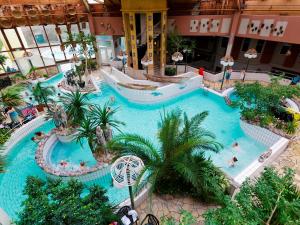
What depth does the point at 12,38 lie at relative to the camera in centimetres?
1848

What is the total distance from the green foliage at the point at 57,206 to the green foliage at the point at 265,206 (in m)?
2.97

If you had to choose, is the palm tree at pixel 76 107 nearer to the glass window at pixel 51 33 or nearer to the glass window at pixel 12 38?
the glass window at pixel 12 38

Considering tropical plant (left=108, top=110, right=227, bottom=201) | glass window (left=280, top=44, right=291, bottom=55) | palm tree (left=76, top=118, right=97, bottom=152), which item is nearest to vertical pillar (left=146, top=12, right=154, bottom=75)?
palm tree (left=76, top=118, right=97, bottom=152)

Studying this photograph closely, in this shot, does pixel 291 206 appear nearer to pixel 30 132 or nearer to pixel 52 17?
pixel 30 132

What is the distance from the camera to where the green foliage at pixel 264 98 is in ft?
33.1

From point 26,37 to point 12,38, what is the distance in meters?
1.26

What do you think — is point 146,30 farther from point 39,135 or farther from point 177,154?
point 177,154

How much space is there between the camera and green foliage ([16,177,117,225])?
4117mm

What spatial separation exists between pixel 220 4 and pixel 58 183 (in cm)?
1783

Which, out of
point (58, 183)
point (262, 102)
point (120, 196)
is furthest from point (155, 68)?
point (58, 183)

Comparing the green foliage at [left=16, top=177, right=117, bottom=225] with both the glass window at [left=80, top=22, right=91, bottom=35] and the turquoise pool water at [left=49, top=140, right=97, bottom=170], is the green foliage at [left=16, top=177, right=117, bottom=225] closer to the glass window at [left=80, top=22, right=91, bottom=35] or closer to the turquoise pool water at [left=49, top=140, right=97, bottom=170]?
the turquoise pool water at [left=49, top=140, right=97, bottom=170]

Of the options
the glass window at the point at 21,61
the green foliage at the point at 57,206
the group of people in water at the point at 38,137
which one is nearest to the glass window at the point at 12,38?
the glass window at the point at 21,61

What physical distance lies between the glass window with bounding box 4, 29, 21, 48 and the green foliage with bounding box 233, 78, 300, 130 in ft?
70.0

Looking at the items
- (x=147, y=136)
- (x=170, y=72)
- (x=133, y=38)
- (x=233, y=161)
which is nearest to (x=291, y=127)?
(x=233, y=161)
